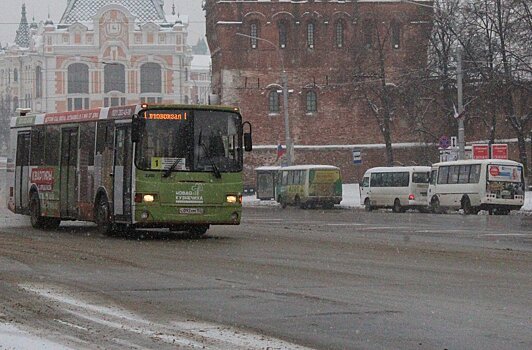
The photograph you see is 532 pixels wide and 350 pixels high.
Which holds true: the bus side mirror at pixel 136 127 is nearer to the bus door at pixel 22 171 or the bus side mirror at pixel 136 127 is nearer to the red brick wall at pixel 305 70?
the bus door at pixel 22 171

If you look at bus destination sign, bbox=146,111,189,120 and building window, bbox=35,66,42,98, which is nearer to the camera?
bus destination sign, bbox=146,111,189,120

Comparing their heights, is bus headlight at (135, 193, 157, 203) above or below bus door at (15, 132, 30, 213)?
below

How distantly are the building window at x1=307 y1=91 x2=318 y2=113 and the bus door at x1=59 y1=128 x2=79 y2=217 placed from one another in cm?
6518

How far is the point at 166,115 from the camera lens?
25.1 metres

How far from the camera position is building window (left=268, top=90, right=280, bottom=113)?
92.8 metres

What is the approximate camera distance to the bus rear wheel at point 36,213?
30.1 m

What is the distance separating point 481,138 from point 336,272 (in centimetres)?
7068

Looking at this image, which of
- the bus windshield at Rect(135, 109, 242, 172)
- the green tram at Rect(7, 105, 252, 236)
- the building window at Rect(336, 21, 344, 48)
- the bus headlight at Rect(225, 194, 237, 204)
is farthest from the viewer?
the building window at Rect(336, 21, 344, 48)

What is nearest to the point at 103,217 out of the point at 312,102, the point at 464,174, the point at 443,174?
the point at 464,174

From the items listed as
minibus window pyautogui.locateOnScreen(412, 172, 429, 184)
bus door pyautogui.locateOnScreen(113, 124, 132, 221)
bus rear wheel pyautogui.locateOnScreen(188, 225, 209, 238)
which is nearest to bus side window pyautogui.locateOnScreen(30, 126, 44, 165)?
bus door pyautogui.locateOnScreen(113, 124, 132, 221)

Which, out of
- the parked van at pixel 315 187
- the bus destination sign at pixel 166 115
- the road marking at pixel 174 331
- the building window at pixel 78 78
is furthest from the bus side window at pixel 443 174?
the building window at pixel 78 78

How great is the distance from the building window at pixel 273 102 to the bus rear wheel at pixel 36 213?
2471 inches

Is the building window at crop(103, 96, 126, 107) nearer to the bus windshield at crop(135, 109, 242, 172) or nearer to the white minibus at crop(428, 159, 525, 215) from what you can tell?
the white minibus at crop(428, 159, 525, 215)

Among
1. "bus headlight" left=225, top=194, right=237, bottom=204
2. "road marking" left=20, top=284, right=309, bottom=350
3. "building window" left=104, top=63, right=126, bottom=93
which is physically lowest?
"road marking" left=20, top=284, right=309, bottom=350
